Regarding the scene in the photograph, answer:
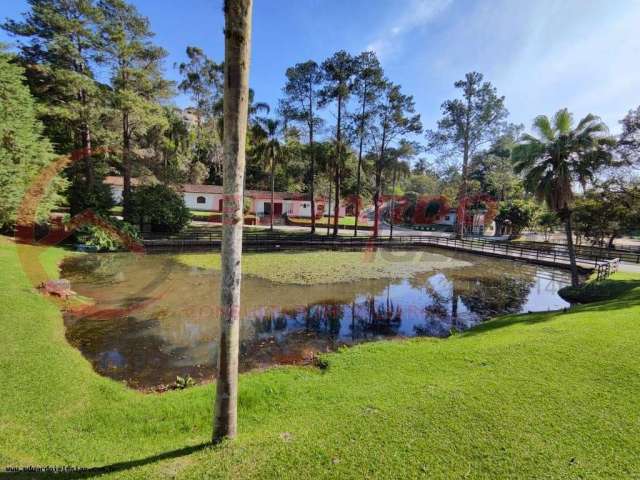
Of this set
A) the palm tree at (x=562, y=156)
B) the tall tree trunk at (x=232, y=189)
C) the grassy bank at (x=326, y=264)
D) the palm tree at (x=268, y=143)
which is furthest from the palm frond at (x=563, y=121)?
the palm tree at (x=268, y=143)

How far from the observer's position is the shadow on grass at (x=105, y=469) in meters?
2.90

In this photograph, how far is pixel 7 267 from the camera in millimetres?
11172

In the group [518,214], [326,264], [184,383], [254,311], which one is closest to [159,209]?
[326,264]

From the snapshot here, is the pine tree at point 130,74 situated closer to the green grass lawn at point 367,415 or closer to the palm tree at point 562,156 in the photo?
the green grass lawn at point 367,415

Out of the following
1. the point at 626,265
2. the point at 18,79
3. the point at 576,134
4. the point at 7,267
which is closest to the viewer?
the point at 7,267

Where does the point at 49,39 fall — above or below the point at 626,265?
above

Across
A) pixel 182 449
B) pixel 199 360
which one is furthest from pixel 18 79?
pixel 182 449

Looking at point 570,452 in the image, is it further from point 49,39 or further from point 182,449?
point 49,39

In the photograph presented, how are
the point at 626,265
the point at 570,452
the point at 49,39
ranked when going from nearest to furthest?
the point at 570,452
the point at 626,265
the point at 49,39

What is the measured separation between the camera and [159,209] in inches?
923

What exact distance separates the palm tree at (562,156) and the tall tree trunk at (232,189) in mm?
14633

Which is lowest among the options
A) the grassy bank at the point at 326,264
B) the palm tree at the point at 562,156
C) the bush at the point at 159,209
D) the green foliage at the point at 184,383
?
the green foliage at the point at 184,383

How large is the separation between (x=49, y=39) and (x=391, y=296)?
2531cm

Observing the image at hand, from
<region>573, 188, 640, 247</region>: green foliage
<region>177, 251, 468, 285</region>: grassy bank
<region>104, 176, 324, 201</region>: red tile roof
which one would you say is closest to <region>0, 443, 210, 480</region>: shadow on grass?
<region>177, 251, 468, 285</region>: grassy bank
